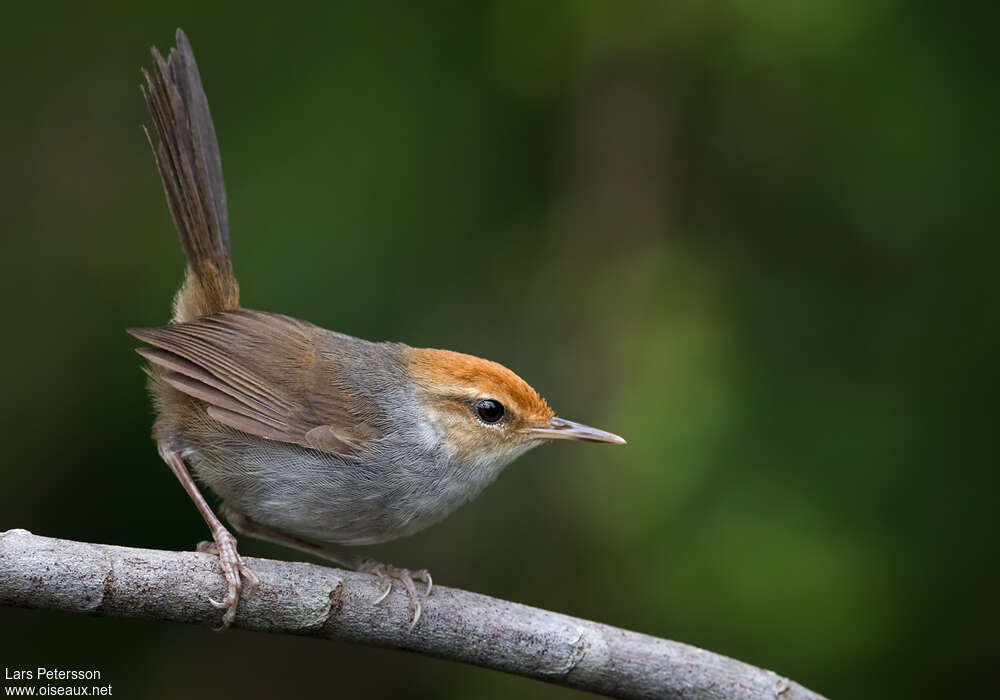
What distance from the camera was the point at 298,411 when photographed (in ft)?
12.8

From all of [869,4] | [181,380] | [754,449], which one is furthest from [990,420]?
[181,380]

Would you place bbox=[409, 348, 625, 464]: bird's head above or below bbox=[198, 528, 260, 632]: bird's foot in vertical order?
above

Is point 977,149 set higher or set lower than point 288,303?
higher

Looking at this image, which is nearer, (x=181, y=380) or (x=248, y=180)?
(x=181, y=380)

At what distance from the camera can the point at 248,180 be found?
5.48 metres

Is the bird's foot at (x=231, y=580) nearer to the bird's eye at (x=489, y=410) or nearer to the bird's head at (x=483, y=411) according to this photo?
the bird's head at (x=483, y=411)

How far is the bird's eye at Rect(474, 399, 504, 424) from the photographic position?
4.02 meters

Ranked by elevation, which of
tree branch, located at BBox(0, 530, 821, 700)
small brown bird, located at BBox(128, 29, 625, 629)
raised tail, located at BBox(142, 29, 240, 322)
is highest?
raised tail, located at BBox(142, 29, 240, 322)

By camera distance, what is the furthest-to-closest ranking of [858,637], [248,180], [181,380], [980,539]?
[248,180] → [980,539] → [858,637] → [181,380]

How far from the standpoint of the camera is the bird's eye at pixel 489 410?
13.2 ft

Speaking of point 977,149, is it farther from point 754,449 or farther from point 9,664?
point 9,664

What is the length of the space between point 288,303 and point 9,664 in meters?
2.26

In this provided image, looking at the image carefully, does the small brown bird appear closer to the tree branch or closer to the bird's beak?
the bird's beak

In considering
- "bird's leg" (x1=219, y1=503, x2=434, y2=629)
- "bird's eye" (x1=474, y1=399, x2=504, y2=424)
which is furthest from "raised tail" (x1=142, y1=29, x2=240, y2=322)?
"bird's eye" (x1=474, y1=399, x2=504, y2=424)
